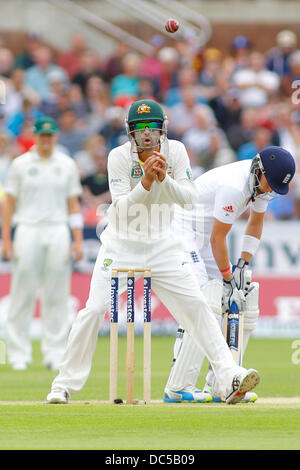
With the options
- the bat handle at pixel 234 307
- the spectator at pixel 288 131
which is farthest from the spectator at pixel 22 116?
the bat handle at pixel 234 307

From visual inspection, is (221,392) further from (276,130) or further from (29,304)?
(276,130)

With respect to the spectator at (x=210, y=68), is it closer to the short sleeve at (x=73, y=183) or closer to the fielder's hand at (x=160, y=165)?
the short sleeve at (x=73, y=183)

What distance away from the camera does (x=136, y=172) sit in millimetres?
8094

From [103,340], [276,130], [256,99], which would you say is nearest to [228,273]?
[103,340]

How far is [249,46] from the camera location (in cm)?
2062

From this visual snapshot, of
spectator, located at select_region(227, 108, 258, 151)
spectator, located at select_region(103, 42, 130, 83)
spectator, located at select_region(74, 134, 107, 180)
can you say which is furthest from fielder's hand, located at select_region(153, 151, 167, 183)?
spectator, located at select_region(103, 42, 130, 83)

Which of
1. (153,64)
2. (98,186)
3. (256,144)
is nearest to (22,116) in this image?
(98,186)

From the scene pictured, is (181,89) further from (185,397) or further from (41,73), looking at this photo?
(185,397)

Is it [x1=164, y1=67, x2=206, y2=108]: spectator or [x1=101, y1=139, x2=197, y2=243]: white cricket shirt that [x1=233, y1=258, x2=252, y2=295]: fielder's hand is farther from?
[x1=164, y1=67, x2=206, y2=108]: spectator

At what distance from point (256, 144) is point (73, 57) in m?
5.14

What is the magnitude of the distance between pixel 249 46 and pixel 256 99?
169 cm

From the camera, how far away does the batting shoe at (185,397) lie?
348 inches

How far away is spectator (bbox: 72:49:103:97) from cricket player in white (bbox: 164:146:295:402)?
1134 cm
